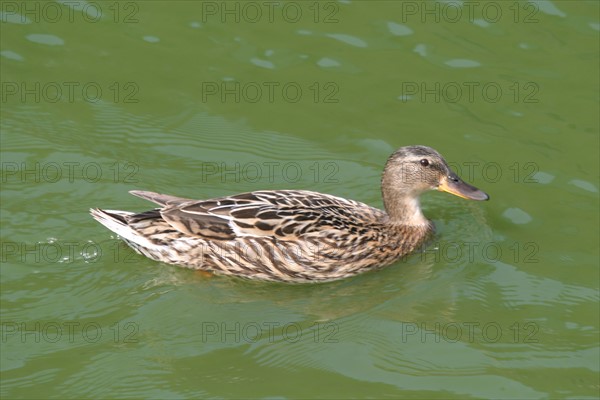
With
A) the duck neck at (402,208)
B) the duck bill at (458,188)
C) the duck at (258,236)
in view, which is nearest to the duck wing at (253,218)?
the duck at (258,236)

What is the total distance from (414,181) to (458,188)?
1.50 feet

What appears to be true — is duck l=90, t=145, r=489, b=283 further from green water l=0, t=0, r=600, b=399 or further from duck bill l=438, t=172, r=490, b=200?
green water l=0, t=0, r=600, b=399

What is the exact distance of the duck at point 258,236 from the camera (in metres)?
10.8

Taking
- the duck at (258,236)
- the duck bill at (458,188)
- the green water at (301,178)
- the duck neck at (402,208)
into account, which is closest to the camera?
the green water at (301,178)

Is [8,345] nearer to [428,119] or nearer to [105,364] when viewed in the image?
[105,364]

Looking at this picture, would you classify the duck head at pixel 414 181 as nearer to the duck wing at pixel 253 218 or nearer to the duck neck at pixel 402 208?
the duck neck at pixel 402 208

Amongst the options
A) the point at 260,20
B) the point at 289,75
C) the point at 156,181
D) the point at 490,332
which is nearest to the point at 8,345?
the point at 156,181

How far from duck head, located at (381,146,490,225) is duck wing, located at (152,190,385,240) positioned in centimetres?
69

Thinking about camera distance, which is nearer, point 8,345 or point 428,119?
point 8,345

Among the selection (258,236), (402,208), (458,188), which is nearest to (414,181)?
(402,208)

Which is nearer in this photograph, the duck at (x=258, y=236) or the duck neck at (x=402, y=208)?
the duck at (x=258, y=236)

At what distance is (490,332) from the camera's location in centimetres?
980

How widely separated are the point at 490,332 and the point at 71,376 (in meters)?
3.68

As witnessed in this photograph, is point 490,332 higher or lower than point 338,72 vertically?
lower
